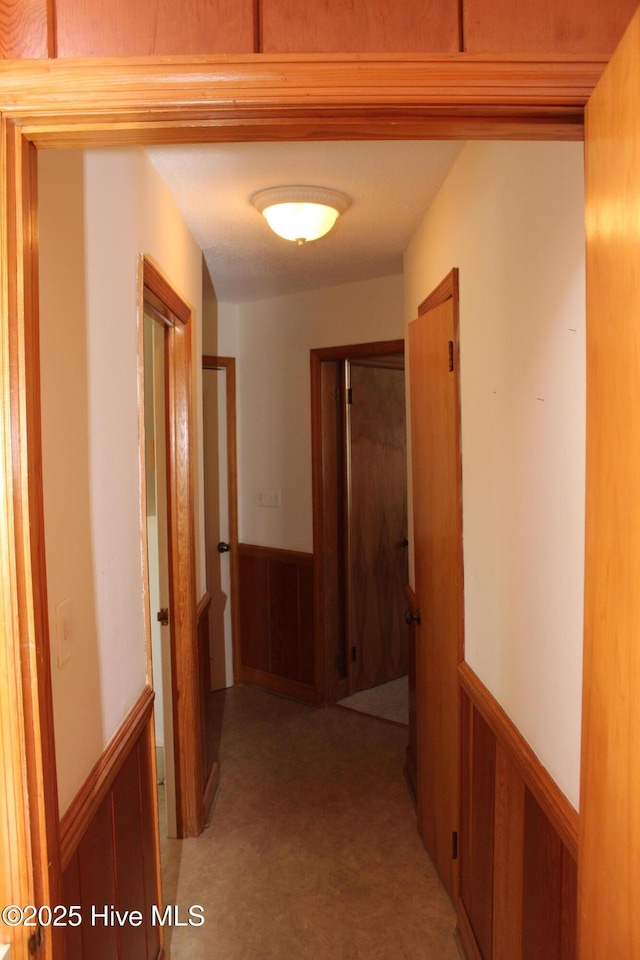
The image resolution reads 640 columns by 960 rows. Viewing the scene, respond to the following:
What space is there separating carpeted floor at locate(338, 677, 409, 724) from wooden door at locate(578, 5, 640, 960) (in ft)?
9.61

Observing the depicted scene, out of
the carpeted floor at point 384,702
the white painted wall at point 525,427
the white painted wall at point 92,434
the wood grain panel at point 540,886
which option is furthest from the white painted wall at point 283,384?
the wood grain panel at point 540,886

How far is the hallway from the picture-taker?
211cm

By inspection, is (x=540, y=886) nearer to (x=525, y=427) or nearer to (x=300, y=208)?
(x=525, y=427)

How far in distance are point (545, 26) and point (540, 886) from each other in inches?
61.1

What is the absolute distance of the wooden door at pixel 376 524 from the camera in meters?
4.01

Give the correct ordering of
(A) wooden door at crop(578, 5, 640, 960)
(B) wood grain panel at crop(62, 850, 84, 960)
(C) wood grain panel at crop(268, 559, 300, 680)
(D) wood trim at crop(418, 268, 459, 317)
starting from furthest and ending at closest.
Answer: (C) wood grain panel at crop(268, 559, 300, 680)
(D) wood trim at crop(418, 268, 459, 317)
(B) wood grain panel at crop(62, 850, 84, 960)
(A) wooden door at crop(578, 5, 640, 960)

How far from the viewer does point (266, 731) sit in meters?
3.57

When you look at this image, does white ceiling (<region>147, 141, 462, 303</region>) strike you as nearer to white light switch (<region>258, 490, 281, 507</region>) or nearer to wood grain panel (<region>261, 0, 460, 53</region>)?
wood grain panel (<region>261, 0, 460, 53</region>)

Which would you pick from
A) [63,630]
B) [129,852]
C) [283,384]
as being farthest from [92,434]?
[283,384]

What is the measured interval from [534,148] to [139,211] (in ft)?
3.54

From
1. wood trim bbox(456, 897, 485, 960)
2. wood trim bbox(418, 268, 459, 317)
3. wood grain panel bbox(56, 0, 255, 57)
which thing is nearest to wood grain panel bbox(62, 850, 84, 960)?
wood trim bbox(456, 897, 485, 960)

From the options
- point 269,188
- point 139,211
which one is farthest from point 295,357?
point 139,211

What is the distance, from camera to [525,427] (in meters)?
1.52

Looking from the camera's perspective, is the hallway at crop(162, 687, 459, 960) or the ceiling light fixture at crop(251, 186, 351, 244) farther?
the ceiling light fixture at crop(251, 186, 351, 244)
